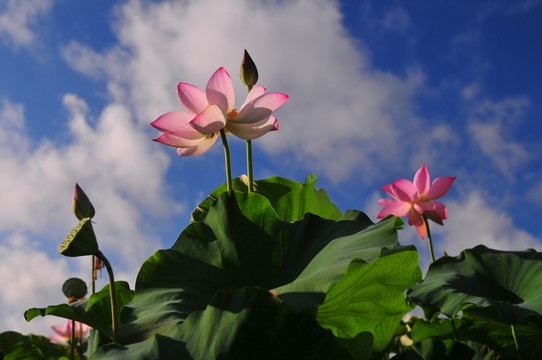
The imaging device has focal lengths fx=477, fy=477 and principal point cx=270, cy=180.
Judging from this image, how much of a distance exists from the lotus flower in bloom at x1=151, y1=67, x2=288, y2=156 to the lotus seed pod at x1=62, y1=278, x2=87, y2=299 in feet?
2.41

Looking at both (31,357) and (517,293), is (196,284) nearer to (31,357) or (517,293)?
(517,293)

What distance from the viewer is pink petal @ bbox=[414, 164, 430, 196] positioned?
164 cm

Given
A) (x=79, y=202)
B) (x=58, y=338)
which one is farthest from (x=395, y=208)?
(x=58, y=338)

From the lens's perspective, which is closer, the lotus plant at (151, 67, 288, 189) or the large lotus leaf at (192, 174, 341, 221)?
the lotus plant at (151, 67, 288, 189)

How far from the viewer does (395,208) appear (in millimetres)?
1696

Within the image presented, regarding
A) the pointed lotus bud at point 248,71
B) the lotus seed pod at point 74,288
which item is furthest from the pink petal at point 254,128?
the lotus seed pod at point 74,288

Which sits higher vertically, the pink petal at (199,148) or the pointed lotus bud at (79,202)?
the pink petal at (199,148)

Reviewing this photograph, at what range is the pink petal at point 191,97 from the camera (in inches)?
39.1

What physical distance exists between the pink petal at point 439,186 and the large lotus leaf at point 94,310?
107 centimetres

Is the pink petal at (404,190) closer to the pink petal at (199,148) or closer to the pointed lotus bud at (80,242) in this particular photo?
the pink petal at (199,148)

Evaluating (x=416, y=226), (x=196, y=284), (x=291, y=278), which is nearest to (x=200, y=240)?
(x=196, y=284)

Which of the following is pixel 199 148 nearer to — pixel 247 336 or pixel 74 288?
pixel 247 336

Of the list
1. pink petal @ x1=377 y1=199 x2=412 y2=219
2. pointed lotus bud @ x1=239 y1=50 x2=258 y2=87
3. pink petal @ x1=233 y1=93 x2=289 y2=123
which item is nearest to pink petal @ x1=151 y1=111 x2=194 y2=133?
pink petal @ x1=233 y1=93 x2=289 y2=123

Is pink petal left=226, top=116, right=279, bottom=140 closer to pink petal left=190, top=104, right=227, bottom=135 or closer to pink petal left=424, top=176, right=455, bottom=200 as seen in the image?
pink petal left=190, top=104, right=227, bottom=135
